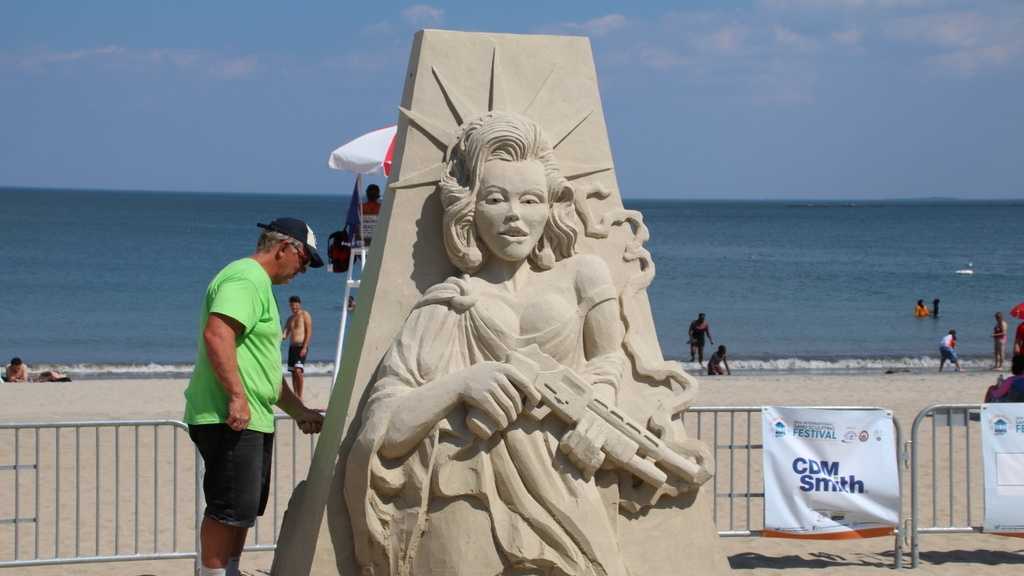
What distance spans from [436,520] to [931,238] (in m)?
88.0

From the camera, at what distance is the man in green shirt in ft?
16.7

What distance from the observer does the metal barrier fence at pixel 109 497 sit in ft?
24.6

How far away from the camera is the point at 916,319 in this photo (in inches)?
1545

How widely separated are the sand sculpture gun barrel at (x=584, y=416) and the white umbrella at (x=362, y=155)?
6.74m

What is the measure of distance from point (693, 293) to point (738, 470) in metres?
35.1

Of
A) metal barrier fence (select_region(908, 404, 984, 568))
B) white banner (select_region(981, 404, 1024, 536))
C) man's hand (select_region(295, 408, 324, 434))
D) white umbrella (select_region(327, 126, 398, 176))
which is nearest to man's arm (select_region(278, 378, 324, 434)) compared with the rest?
man's hand (select_region(295, 408, 324, 434))

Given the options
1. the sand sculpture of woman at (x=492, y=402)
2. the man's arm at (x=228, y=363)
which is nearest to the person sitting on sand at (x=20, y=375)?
the man's arm at (x=228, y=363)

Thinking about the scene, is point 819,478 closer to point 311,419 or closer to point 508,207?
point 311,419

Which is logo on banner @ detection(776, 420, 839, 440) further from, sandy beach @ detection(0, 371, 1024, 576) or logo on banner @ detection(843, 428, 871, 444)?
sandy beach @ detection(0, 371, 1024, 576)

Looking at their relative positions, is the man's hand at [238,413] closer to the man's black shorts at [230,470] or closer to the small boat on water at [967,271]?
the man's black shorts at [230,470]

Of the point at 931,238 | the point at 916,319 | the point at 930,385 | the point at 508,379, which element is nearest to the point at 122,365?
the point at 930,385

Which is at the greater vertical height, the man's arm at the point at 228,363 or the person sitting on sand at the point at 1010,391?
the man's arm at the point at 228,363

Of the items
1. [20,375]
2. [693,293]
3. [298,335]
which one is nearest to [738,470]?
[298,335]

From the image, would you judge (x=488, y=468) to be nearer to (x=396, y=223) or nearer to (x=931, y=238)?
(x=396, y=223)
